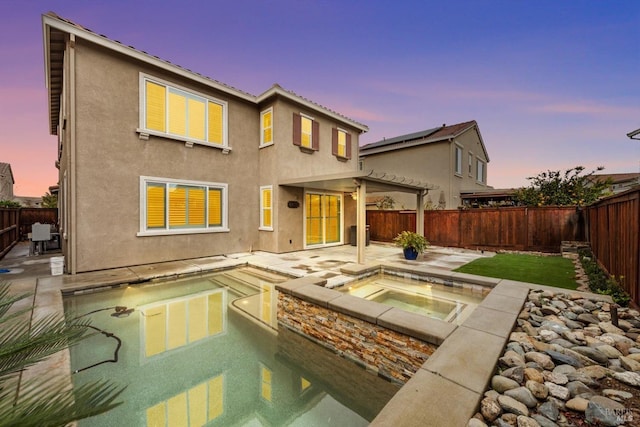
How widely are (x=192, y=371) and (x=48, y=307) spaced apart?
3.36m

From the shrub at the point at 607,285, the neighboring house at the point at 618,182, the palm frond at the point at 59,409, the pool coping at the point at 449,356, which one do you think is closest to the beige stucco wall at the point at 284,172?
the pool coping at the point at 449,356

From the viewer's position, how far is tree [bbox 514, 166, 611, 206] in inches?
448

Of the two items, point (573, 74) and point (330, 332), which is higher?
point (573, 74)

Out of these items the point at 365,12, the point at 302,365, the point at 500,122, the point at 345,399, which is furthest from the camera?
the point at 500,122

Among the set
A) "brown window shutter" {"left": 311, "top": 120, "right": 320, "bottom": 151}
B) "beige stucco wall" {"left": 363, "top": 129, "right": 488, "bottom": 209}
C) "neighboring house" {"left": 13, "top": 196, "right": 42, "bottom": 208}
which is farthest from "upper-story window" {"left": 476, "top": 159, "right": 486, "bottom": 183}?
"neighboring house" {"left": 13, "top": 196, "right": 42, "bottom": 208}

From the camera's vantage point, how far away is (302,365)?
3.81 meters

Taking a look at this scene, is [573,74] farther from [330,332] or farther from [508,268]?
[330,332]

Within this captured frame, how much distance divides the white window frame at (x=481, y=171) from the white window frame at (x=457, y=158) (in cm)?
387

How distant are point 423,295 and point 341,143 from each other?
9.32m

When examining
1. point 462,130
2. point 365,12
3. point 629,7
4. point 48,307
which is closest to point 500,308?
point 48,307

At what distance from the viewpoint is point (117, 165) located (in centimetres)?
779

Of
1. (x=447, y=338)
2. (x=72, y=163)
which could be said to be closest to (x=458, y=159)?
(x=447, y=338)

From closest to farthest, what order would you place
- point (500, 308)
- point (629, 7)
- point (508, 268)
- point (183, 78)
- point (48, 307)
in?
point (500, 308), point (48, 307), point (508, 268), point (629, 7), point (183, 78)

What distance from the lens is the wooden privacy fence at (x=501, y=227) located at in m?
10.3
